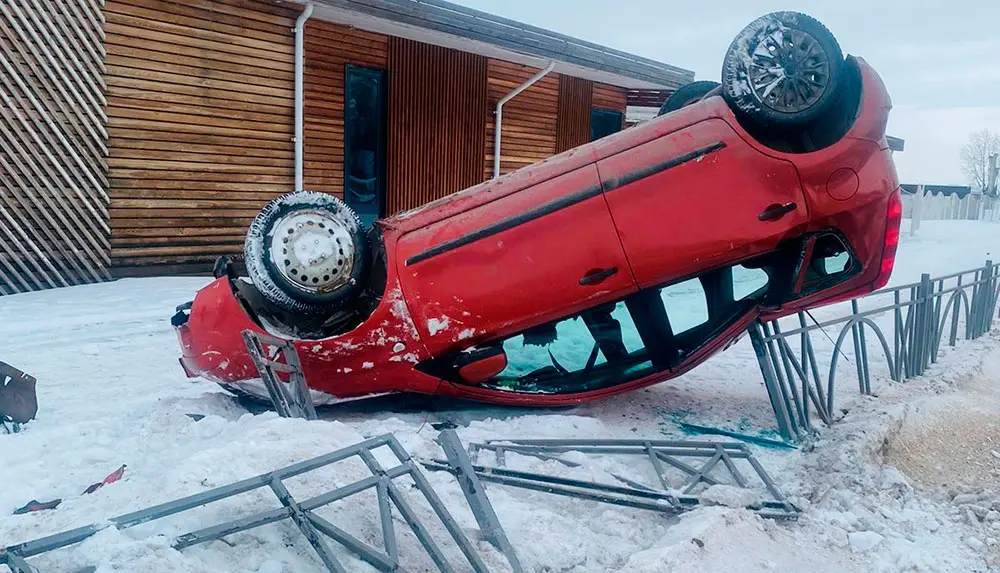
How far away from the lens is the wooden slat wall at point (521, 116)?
1362cm

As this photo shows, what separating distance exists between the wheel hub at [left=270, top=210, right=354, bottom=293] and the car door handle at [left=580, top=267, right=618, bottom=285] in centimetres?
132

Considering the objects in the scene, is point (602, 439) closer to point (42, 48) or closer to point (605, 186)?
point (605, 186)

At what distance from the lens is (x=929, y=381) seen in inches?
239

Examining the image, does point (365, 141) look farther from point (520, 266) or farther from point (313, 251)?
point (520, 266)

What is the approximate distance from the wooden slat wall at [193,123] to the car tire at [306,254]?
5.78 m

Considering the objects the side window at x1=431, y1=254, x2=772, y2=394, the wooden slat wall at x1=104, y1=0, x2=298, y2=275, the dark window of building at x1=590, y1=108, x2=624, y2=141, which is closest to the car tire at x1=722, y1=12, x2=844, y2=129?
the side window at x1=431, y1=254, x2=772, y2=394

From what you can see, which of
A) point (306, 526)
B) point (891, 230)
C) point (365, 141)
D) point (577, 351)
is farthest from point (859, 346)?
point (365, 141)

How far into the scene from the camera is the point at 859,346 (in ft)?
18.2

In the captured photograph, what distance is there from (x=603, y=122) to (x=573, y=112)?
1526mm

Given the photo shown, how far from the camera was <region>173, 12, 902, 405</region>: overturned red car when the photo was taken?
408cm

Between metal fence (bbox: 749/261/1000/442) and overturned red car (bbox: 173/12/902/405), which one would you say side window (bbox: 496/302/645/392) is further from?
metal fence (bbox: 749/261/1000/442)

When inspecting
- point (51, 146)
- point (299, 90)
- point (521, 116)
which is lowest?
point (51, 146)

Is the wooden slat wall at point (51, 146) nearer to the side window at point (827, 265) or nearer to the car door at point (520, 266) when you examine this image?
the car door at point (520, 266)

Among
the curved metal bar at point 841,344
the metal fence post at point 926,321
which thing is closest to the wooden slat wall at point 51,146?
the curved metal bar at point 841,344
